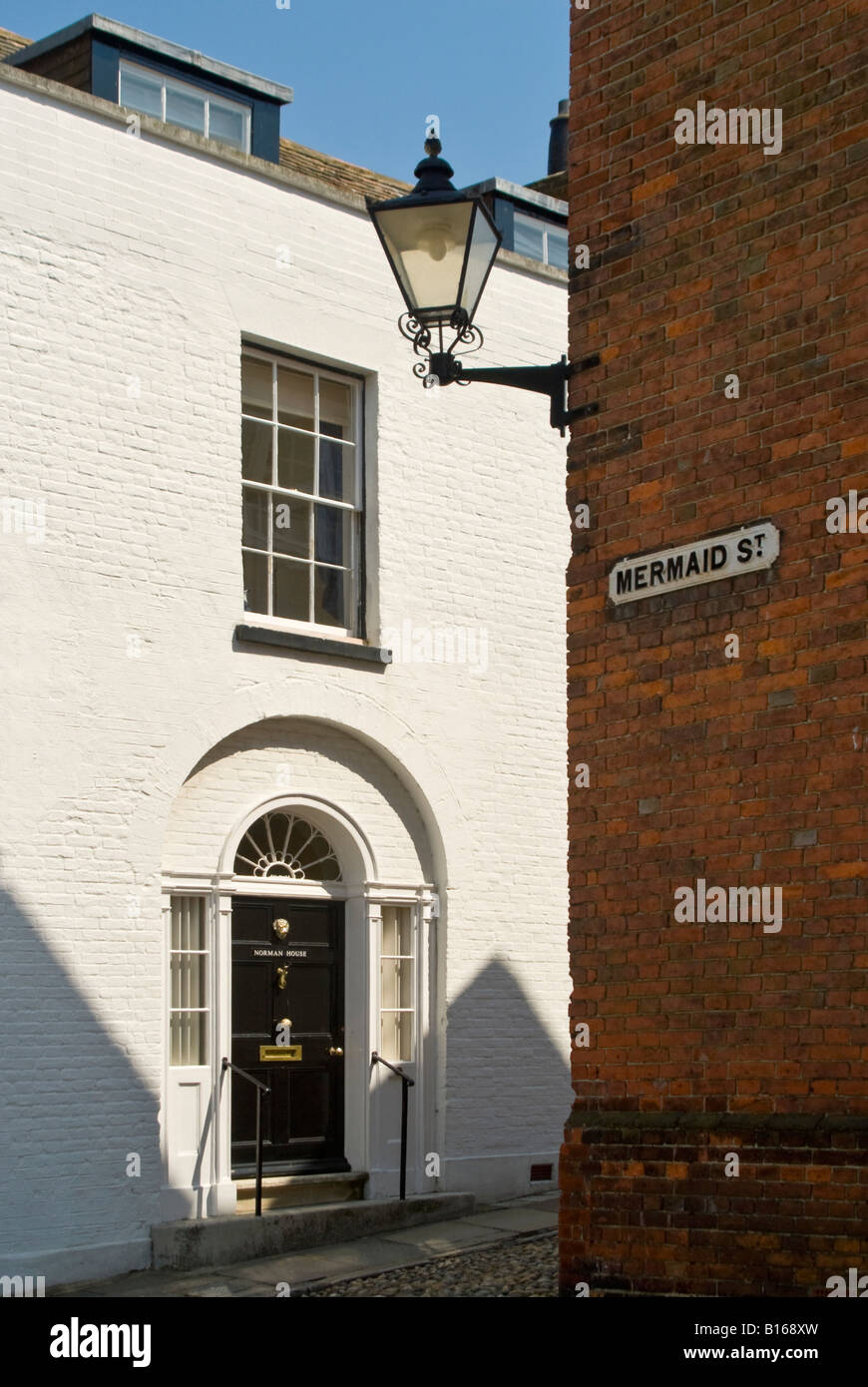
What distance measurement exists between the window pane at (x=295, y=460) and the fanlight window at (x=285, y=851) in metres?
2.47

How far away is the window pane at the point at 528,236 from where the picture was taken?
15781 mm

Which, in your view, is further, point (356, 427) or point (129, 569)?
point (356, 427)

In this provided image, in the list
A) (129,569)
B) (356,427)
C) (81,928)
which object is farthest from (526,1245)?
(356,427)

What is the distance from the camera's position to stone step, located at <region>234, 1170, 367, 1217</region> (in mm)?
12078

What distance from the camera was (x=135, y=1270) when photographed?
11.1 m

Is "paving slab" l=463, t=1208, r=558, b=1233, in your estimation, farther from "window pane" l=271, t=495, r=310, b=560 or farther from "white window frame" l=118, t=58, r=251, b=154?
"white window frame" l=118, t=58, r=251, b=154

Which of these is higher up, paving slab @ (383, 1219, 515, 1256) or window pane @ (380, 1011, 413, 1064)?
window pane @ (380, 1011, 413, 1064)

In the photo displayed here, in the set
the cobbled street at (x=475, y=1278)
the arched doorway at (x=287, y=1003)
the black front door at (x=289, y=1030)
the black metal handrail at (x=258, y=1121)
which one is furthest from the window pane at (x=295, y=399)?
the cobbled street at (x=475, y=1278)

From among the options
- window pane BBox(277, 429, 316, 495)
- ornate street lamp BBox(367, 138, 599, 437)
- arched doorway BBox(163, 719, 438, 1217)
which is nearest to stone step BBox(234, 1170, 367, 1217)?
arched doorway BBox(163, 719, 438, 1217)

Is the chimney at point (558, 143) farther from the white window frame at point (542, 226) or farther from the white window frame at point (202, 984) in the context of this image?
the white window frame at point (202, 984)

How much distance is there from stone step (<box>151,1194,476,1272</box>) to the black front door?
50cm

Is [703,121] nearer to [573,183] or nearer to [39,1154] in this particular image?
[573,183]

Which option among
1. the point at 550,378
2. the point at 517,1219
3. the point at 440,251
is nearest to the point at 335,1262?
the point at 517,1219

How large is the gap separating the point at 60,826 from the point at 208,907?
4.53 feet
